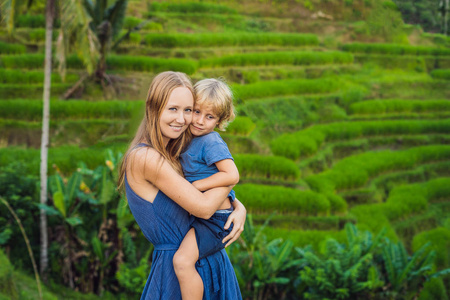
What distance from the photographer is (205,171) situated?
63.7 inches

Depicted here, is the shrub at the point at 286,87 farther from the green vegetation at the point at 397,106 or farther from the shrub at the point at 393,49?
the shrub at the point at 393,49

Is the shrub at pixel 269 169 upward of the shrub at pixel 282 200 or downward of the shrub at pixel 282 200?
upward

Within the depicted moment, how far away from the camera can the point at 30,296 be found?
445 centimetres

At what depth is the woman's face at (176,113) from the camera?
156 cm

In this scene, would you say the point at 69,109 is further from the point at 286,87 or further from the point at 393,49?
the point at 393,49

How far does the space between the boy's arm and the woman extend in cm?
2

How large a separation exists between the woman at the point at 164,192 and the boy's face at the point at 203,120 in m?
0.07

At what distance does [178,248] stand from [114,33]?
747 centimetres

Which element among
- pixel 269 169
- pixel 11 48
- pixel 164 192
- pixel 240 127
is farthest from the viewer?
pixel 11 48

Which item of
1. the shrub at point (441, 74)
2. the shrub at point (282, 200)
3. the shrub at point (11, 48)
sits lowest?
the shrub at point (282, 200)

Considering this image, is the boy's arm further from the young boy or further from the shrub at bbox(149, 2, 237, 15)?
the shrub at bbox(149, 2, 237, 15)

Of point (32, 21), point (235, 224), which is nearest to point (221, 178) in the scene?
point (235, 224)

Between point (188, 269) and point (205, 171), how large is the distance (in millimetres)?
318

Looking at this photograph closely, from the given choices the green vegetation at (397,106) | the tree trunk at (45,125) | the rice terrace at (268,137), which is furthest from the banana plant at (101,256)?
the green vegetation at (397,106)
